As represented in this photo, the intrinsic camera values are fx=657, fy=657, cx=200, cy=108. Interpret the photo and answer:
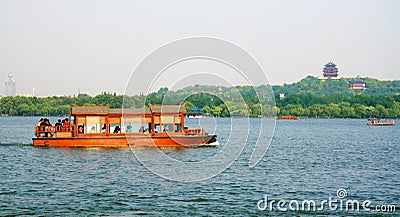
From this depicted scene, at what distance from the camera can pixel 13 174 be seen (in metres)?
35.3

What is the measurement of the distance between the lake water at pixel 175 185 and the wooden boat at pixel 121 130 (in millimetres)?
1417

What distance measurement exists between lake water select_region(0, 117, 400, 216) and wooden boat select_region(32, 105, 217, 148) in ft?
4.65

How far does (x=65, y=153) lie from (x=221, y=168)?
12.6 metres

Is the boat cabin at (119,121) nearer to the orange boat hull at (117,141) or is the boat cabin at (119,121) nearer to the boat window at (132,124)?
the boat window at (132,124)

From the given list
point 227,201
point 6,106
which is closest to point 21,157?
point 227,201

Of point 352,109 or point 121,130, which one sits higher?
point 352,109

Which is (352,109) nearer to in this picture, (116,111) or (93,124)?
(116,111)

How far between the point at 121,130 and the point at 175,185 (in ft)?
63.0

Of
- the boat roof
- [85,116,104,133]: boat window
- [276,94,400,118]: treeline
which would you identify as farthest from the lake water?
[276,94,400,118]: treeline

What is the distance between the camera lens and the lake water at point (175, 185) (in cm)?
2520

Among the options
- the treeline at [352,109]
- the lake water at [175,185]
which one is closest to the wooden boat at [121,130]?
the lake water at [175,185]

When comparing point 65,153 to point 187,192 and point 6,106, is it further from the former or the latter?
point 6,106

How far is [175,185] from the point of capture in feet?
103

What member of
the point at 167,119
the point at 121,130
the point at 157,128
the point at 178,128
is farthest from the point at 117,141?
the point at 178,128
